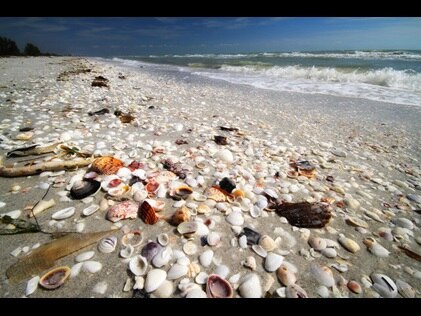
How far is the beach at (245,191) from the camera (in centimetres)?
167

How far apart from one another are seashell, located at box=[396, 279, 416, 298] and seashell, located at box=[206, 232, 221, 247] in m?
1.37

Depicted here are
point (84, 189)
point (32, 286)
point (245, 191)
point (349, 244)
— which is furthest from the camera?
point (245, 191)

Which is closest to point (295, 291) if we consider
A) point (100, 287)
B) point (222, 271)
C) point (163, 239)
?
point (222, 271)

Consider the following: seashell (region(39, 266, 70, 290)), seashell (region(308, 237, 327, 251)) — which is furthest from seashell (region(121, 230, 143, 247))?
seashell (region(308, 237, 327, 251))

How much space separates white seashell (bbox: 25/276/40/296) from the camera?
4.76 feet

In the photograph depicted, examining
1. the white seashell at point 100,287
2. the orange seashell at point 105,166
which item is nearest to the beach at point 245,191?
the white seashell at point 100,287

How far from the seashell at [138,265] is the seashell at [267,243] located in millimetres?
962

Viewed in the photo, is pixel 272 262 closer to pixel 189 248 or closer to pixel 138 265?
pixel 189 248

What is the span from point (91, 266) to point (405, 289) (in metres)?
2.30

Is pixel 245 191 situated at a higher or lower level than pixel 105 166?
lower

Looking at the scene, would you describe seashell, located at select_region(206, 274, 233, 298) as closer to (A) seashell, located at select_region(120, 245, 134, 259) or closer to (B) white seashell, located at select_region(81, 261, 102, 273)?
(A) seashell, located at select_region(120, 245, 134, 259)

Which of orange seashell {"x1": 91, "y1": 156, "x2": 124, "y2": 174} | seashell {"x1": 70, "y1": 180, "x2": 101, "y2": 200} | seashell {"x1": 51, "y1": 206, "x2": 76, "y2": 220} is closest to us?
seashell {"x1": 51, "y1": 206, "x2": 76, "y2": 220}

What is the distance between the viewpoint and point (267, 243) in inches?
76.9
